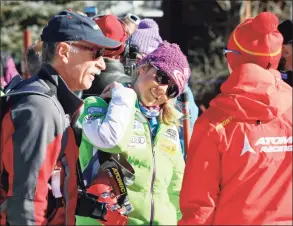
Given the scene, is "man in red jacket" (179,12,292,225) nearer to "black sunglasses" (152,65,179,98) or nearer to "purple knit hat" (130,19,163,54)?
"black sunglasses" (152,65,179,98)

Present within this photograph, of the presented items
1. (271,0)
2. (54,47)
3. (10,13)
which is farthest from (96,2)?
(54,47)

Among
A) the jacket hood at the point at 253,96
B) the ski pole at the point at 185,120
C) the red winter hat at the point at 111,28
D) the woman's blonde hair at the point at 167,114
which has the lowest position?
the ski pole at the point at 185,120

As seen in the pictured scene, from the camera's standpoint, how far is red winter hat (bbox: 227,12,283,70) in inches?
137

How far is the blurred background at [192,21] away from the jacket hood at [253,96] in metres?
7.50

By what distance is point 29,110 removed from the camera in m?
2.97

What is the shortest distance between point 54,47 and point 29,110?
0.50 metres

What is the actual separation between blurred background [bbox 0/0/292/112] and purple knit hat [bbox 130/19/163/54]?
509 cm

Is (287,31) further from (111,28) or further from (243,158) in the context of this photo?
(243,158)

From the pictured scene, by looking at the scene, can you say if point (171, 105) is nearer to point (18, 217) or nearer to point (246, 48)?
point (246, 48)

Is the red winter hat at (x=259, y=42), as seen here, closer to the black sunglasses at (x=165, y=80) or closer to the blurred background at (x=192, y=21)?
the black sunglasses at (x=165, y=80)

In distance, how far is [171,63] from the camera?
4.17 metres

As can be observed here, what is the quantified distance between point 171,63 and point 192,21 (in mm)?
9070

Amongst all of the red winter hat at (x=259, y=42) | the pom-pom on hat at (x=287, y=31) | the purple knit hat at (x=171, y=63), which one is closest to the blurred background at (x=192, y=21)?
the pom-pom on hat at (x=287, y=31)

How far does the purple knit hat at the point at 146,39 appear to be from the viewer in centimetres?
540
